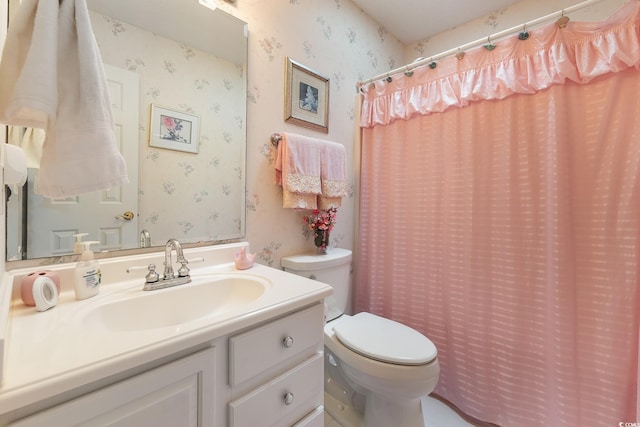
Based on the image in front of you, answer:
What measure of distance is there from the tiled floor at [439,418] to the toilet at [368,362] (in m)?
0.04

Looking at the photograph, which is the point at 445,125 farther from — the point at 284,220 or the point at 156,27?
the point at 156,27

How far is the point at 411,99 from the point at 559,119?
68 centimetres

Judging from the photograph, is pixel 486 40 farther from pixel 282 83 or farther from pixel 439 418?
pixel 439 418

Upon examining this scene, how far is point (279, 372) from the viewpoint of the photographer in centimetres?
71

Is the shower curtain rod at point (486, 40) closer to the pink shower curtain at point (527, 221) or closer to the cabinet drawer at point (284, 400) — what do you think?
the pink shower curtain at point (527, 221)

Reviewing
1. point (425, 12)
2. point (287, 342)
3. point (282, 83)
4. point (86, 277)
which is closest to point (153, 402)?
point (287, 342)

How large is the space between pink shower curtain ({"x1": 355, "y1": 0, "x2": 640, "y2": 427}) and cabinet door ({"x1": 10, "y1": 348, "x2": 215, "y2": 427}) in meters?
1.24

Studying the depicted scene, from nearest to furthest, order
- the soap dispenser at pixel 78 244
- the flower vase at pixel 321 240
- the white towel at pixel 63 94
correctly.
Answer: the white towel at pixel 63 94 → the soap dispenser at pixel 78 244 → the flower vase at pixel 321 240

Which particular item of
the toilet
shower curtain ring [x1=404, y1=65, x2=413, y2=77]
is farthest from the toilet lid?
shower curtain ring [x1=404, y1=65, x2=413, y2=77]

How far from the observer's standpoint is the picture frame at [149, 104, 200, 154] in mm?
964

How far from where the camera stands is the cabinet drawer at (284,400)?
628 mm

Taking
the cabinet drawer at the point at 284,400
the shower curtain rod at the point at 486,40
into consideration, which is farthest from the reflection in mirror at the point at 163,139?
the shower curtain rod at the point at 486,40

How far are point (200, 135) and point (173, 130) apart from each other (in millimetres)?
99

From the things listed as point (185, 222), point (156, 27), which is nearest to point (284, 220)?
point (185, 222)
